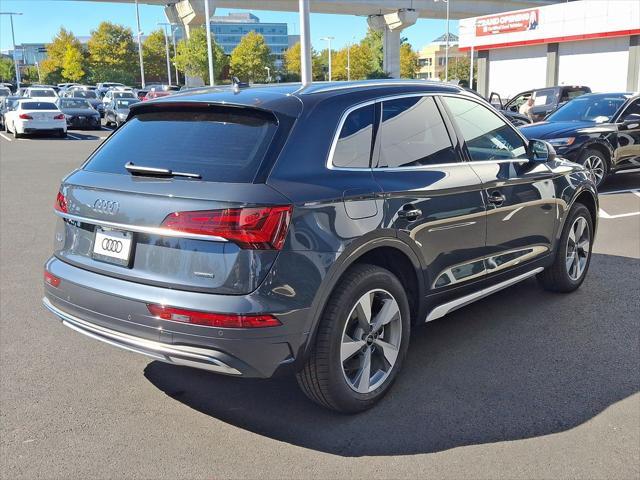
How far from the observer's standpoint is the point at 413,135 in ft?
13.3

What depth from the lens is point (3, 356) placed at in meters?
4.46

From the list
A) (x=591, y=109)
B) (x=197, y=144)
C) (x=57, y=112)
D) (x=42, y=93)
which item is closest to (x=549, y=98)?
(x=591, y=109)

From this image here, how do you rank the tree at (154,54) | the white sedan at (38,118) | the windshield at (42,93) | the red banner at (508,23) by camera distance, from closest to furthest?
the white sedan at (38,118) → the windshield at (42,93) → the red banner at (508,23) → the tree at (154,54)

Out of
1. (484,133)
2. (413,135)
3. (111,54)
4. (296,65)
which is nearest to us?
(413,135)

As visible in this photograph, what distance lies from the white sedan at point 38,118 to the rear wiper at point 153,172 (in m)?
24.2

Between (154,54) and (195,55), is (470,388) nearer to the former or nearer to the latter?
(195,55)

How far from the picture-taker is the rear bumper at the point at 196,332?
10.0ft

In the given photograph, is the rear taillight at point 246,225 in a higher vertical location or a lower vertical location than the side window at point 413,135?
lower

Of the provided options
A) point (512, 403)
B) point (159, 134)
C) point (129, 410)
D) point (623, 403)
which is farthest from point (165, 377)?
point (623, 403)

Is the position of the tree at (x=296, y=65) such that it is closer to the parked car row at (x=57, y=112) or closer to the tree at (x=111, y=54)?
the tree at (x=111, y=54)

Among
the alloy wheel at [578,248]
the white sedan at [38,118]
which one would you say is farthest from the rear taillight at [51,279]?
the white sedan at [38,118]

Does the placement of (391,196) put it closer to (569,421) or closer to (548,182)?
(569,421)

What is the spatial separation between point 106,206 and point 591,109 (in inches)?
420

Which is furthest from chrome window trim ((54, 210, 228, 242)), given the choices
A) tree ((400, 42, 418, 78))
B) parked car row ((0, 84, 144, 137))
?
tree ((400, 42, 418, 78))
